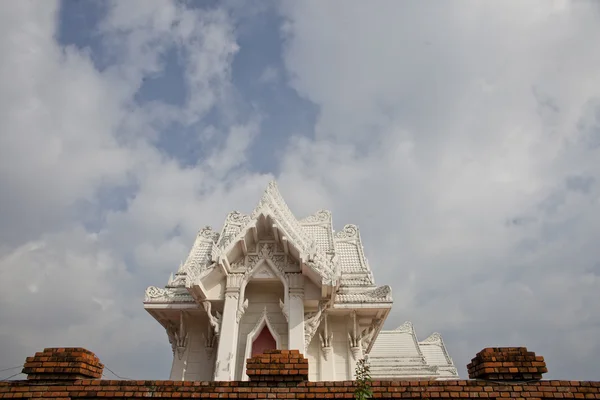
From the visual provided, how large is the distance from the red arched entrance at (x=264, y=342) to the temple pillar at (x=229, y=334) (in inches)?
32.7

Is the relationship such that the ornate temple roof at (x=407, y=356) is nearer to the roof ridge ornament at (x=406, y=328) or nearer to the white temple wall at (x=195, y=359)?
the roof ridge ornament at (x=406, y=328)

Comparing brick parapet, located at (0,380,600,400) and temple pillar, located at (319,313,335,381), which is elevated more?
temple pillar, located at (319,313,335,381)

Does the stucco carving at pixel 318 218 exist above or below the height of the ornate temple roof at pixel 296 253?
above

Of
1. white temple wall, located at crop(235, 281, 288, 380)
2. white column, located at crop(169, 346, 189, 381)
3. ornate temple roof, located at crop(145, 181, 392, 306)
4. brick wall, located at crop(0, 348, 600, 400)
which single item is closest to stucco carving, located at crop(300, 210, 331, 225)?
ornate temple roof, located at crop(145, 181, 392, 306)

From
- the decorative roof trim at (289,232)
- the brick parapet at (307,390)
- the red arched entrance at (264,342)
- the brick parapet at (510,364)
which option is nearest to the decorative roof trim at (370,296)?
the decorative roof trim at (289,232)

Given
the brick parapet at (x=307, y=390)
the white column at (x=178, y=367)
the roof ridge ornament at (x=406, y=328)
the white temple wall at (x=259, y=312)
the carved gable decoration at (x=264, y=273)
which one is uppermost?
the roof ridge ornament at (x=406, y=328)

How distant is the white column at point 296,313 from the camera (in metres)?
11.4

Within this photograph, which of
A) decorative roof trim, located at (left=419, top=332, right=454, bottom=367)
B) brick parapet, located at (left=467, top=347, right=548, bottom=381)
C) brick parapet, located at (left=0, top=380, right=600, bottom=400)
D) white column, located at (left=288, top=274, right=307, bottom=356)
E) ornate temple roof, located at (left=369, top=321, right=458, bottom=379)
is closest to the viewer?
brick parapet, located at (left=0, top=380, right=600, bottom=400)

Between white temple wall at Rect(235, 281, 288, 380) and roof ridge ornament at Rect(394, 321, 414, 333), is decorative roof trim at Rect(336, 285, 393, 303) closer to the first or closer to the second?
white temple wall at Rect(235, 281, 288, 380)

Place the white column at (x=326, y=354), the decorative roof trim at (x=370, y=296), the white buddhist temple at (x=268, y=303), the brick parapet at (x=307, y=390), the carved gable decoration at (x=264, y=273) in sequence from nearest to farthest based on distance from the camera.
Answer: the brick parapet at (x=307, y=390)
the white buddhist temple at (x=268, y=303)
the white column at (x=326, y=354)
the carved gable decoration at (x=264, y=273)
the decorative roof trim at (x=370, y=296)

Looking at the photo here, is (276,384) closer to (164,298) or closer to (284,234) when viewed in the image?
(284,234)

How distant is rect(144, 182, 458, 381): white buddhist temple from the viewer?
38.8 ft

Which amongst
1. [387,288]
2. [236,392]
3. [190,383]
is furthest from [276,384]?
[387,288]

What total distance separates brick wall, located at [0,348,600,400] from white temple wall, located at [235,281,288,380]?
595 centimetres
